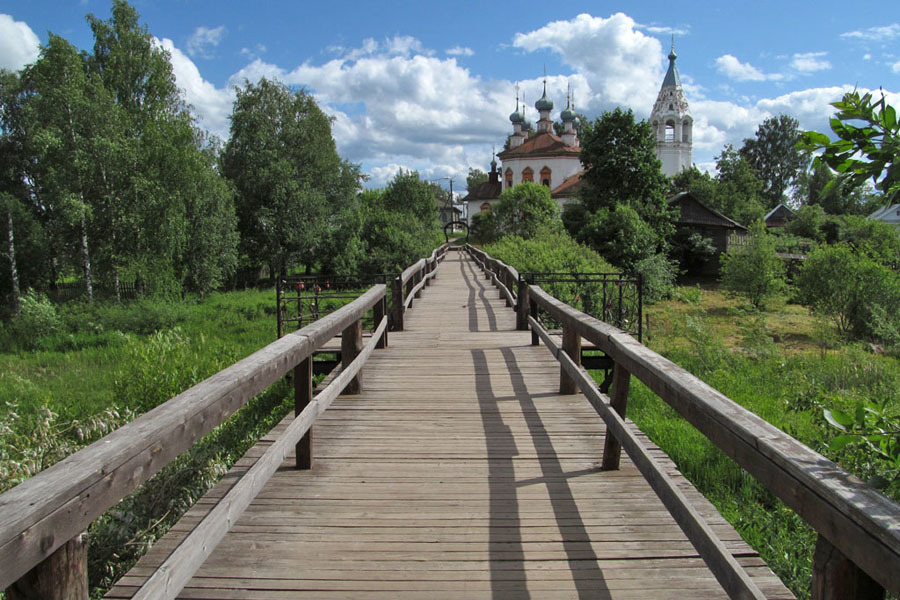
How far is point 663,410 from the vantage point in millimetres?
8953

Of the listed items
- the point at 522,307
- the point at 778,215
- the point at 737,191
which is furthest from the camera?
the point at 778,215

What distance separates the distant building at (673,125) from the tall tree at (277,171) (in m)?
43.5

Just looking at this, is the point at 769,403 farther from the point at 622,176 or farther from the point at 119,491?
the point at 622,176

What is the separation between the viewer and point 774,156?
66.4 meters

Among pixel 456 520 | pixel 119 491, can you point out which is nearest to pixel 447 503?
pixel 456 520

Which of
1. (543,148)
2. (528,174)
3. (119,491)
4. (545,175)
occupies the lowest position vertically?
(119,491)

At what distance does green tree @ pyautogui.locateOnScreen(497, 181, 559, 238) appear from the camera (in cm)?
3828

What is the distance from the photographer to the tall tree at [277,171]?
112ft

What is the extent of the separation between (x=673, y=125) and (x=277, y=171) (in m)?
48.8

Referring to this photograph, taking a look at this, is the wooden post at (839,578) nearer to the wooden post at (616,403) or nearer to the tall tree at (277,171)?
the wooden post at (616,403)

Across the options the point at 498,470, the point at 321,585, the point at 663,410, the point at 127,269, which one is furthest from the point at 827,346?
the point at 127,269

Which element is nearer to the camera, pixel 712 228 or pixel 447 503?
pixel 447 503

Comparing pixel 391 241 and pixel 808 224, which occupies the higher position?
pixel 808 224

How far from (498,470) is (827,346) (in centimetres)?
1869
